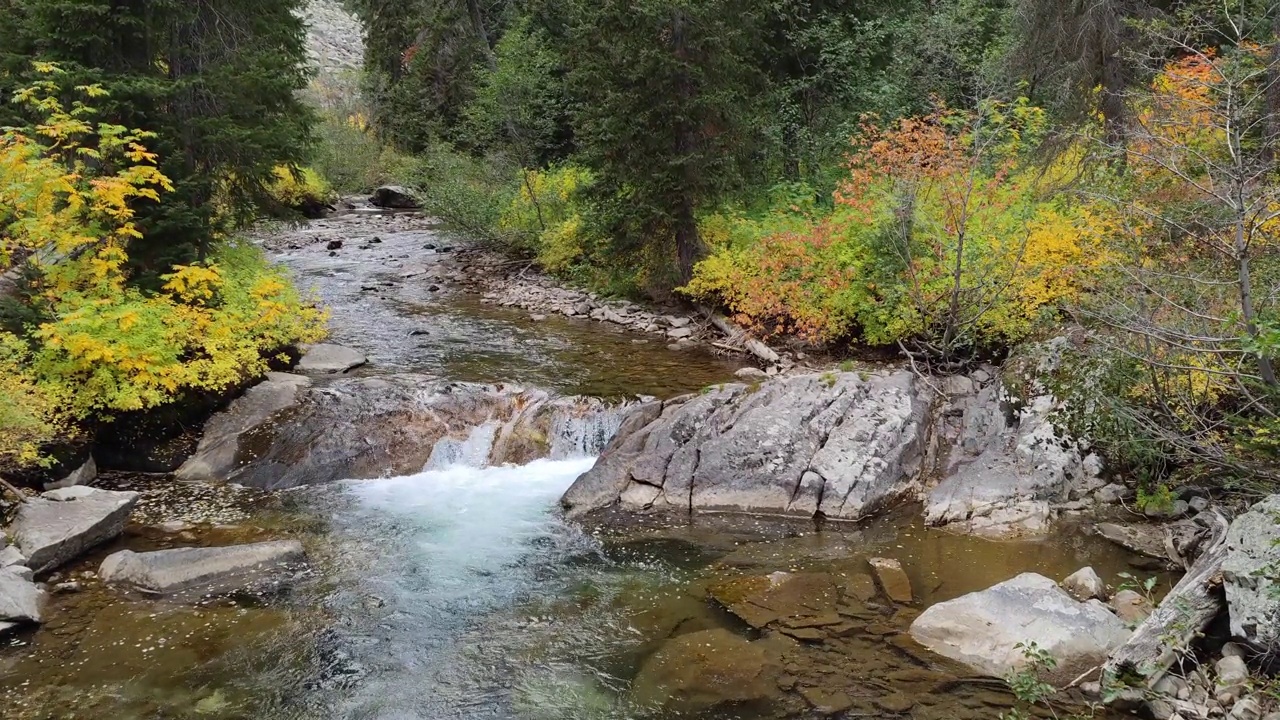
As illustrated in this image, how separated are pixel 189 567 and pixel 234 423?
12.2ft

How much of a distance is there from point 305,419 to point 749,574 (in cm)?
679

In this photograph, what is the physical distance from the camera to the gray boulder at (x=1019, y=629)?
6031mm

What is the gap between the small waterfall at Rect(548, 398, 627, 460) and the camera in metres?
11.0

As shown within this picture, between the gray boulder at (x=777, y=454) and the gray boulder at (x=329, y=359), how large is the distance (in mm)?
5374

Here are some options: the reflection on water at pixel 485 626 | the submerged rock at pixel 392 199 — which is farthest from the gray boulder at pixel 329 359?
the submerged rock at pixel 392 199

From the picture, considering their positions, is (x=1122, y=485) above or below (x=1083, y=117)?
below

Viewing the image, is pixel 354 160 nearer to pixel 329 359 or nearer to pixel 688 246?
pixel 688 246

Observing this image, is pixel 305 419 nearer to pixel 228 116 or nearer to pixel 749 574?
pixel 228 116

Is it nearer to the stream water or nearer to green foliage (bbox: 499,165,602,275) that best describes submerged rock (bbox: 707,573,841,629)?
the stream water

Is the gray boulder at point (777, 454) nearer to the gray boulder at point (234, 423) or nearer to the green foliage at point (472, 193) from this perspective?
the gray boulder at point (234, 423)

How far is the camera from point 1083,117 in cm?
1397

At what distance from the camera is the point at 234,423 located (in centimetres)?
1076

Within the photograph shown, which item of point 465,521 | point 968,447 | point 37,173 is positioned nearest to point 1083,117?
point 968,447

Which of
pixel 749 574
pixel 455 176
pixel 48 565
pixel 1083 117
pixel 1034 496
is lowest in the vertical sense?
pixel 48 565
